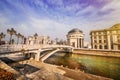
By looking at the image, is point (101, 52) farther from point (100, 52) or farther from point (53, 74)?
point (53, 74)

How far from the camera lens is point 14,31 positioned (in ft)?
170

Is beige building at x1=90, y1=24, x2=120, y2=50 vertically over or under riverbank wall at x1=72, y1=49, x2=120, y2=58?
over

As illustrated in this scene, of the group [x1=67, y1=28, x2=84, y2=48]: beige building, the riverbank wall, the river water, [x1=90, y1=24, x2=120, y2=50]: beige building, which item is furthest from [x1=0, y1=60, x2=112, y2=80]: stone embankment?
[x1=67, y1=28, x2=84, y2=48]: beige building

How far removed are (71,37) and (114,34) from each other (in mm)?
44802

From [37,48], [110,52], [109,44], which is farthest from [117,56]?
[37,48]

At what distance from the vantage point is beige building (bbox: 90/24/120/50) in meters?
62.3

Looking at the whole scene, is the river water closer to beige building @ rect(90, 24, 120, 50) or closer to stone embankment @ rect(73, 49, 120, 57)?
stone embankment @ rect(73, 49, 120, 57)

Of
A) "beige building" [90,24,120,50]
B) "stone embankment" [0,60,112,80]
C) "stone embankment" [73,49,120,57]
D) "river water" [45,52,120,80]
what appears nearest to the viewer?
"stone embankment" [0,60,112,80]

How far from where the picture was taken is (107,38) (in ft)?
214

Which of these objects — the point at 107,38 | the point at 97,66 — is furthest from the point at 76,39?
the point at 97,66

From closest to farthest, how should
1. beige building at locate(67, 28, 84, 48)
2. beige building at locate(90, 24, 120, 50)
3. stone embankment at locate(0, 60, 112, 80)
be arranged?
stone embankment at locate(0, 60, 112, 80) → beige building at locate(90, 24, 120, 50) → beige building at locate(67, 28, 84, 48)

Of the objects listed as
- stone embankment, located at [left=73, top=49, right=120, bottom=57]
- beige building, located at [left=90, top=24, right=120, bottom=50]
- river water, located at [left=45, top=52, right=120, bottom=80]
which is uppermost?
beige building, located at [left=90, top=24, right=120, bottom=50]

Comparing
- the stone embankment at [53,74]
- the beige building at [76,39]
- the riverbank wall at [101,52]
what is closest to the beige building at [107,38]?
the riverbank wall at [101,52]

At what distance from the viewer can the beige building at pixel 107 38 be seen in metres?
62.3
